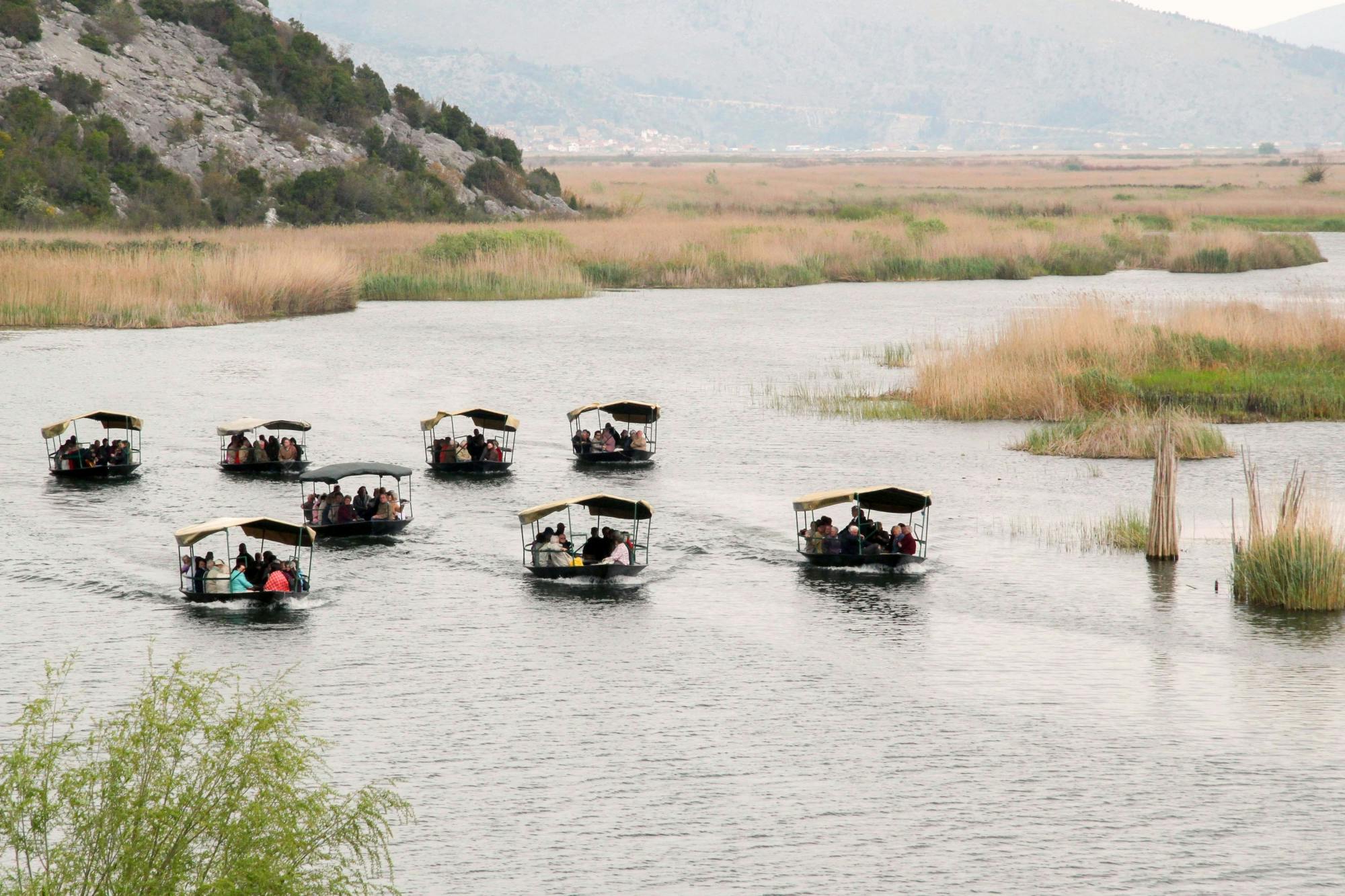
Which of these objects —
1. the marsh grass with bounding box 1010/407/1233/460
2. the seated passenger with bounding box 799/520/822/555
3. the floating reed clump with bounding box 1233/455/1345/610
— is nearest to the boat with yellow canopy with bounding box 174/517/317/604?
the seated passenger with bounding box 799/520/822/555

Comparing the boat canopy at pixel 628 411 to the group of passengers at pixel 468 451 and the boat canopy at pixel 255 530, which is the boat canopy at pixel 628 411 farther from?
the boat canopy at pixel 255 530

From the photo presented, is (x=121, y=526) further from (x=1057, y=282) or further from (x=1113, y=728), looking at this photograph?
(x=1057, y=282)

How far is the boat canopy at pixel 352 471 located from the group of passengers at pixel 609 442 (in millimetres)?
9355

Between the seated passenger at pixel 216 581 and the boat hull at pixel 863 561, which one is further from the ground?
the boat hull at pixel 863 561

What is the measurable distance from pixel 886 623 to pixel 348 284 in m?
59.5

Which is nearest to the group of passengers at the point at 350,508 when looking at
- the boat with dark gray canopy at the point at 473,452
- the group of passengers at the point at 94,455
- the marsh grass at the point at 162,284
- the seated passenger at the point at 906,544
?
the boat with dark gray canopy at the point at 473,452

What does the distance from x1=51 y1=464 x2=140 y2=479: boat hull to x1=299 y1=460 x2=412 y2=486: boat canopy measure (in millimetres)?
9094

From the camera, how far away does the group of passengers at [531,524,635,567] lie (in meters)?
38.2

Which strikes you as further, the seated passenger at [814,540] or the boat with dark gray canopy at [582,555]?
the seated passenger at [814,540]

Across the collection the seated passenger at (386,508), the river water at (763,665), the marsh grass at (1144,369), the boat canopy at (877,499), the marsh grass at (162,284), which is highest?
the marsh grass at (162,284)

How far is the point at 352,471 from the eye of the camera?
4306 centimetres

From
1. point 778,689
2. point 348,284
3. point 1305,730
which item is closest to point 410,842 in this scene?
point 778,689

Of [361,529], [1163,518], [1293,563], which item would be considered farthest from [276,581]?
[1293,563]

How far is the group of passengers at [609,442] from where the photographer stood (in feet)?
169
